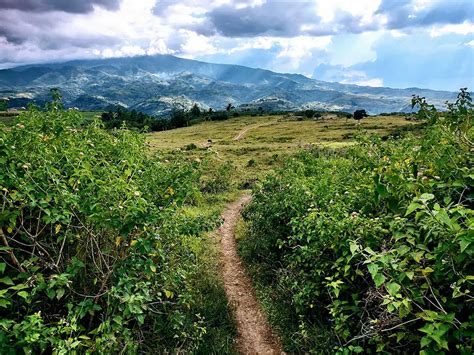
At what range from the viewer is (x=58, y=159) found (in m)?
6.21

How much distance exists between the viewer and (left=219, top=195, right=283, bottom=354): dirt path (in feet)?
26.5

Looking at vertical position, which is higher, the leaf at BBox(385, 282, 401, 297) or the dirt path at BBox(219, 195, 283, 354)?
the leaf at BBox(385, 282, 401, 297)

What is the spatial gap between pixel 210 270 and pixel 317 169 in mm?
6005

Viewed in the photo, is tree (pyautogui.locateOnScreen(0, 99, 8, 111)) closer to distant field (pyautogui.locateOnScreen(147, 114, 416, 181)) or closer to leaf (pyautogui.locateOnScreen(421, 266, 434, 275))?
distant field (pyautogui.locateOnScreen(147, 114, 416, 181))

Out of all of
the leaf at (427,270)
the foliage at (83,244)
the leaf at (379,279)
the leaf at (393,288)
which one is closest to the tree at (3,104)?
the foliage at (83,244)

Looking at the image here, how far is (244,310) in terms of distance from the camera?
31.5 feet

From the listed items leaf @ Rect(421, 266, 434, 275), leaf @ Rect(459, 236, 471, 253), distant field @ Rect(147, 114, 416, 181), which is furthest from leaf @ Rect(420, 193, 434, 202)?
distant field @ Rect(147, 114, 416, 181)

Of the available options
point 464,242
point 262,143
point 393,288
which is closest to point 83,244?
point 393,288

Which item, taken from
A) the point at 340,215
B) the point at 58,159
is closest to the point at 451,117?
the point at 340,215

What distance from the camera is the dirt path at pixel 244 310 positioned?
8078mm

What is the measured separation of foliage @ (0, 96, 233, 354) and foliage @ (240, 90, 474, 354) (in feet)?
8.83

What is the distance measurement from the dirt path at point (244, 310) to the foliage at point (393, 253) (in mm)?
514

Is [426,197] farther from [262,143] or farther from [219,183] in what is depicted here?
[262,143]

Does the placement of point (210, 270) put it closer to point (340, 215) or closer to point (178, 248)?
point (178, 248)
